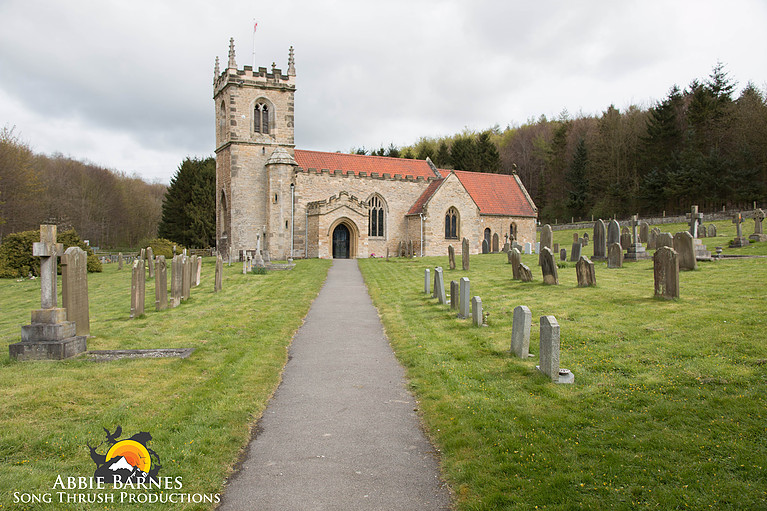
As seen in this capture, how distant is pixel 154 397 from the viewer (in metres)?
6.02

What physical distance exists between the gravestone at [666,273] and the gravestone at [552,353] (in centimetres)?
560

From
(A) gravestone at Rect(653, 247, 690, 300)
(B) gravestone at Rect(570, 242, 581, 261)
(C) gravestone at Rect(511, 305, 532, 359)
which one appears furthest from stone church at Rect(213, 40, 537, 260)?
(C) gravestone at Rect(511, 305, 532, 359)

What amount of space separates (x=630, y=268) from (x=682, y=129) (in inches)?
1690

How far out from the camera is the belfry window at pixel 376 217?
3712cm

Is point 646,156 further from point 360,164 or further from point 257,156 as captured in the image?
point 257,156

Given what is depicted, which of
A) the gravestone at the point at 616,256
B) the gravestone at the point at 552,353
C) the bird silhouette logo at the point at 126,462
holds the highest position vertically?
the gravestone at the point at 616,256

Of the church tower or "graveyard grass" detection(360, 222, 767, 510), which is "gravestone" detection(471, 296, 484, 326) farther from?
the church tower

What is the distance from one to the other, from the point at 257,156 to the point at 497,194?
20.4 m

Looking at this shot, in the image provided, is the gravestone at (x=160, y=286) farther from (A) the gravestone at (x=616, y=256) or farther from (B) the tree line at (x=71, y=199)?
(B) the tree line at (x=71, y=199)

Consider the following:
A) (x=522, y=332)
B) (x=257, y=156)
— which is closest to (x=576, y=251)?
(x=522, y=332)

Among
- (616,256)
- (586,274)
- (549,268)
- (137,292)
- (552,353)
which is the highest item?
(616,256)

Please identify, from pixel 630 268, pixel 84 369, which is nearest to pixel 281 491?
pixel 84 369

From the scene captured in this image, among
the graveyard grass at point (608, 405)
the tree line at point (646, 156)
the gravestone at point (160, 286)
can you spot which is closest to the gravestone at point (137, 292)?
the gravestone at point (160, 286)

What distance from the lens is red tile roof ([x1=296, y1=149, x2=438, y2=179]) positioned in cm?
3641
